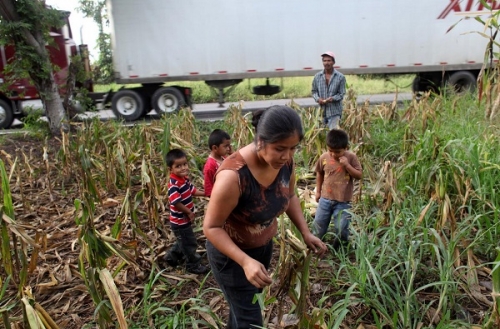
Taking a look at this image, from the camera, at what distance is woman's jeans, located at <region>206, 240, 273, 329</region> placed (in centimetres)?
200

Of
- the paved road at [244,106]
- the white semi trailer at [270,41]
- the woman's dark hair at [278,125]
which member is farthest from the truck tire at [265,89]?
the woman's dark hair at [278,125]

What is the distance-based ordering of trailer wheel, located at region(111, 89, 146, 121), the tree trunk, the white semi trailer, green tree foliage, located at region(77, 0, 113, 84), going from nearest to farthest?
the tree trunk, the white semi trailer, trailer wheel, located at region(111, 89, 146, 121), green tree foliage, located at region(77, 0, 113, 84)

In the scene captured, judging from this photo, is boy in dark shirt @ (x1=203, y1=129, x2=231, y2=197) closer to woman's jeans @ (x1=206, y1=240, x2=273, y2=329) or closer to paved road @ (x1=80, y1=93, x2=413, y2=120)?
woman's jeans @ (x1=206, y1=240, x2=273, y2=329)

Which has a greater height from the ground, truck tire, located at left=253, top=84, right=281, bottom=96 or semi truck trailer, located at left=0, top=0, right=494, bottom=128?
semi truck trailer, located at left=0, top=0, right=494, bottom=128

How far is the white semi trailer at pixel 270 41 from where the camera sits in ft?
35.7

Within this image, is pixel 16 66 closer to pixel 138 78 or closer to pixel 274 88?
pixel 138 78

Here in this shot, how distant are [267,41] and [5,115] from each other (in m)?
6.72

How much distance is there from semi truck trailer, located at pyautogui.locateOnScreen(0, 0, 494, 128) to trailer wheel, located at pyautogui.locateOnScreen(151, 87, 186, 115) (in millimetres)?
26

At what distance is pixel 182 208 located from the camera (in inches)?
124

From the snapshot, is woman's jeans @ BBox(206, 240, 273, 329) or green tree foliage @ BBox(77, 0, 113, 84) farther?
green tree foliage @ BBox(77, 0, 113, 84)

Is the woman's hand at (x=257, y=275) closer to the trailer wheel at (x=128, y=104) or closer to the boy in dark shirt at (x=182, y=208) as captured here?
the boy in dark shirt at (x=182, y=208)

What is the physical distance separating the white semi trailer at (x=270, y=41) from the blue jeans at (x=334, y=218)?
8048 mm

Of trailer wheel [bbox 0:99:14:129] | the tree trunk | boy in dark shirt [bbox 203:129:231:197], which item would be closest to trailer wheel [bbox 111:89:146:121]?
trailer wheel [bbox 0:99:14:129]

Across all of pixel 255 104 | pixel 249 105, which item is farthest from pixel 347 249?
pixel 255 104
